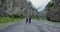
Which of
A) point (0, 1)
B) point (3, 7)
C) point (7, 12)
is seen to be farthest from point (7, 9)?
point (0, 1)

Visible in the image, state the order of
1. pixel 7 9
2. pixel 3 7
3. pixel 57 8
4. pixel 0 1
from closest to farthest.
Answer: pixel 57 8 < pixel 0 1 < pixel 3 7 < pixel 7 9

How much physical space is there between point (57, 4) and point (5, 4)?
20.5 m

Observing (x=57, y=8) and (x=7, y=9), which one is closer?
(x=57, y=8)

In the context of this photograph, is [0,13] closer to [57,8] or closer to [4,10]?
[4,10]

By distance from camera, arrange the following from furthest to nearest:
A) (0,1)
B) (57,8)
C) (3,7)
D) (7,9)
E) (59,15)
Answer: (7,9), (3,7), (0,1), (57,8), (59,15)

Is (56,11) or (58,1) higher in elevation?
(58,1)

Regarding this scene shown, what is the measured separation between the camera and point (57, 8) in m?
46.1

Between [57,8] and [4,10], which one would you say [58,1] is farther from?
[4,10]

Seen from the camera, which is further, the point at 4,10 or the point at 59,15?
the point at 4,10

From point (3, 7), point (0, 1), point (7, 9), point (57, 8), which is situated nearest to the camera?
point (57, 8)

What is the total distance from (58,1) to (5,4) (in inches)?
807

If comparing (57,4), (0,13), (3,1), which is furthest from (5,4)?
(57,4)

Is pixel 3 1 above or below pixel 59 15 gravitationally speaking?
above

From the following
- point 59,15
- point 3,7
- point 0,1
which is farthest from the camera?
point 3,7
